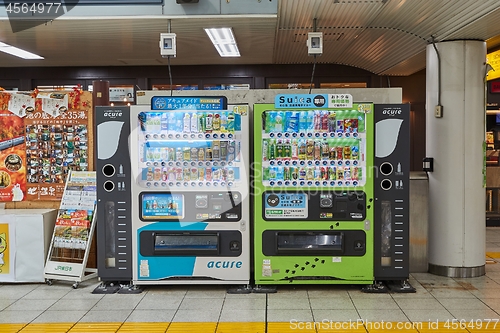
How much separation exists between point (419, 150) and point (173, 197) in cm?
577

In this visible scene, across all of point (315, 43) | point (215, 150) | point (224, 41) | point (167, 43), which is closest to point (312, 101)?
point (315, 43)

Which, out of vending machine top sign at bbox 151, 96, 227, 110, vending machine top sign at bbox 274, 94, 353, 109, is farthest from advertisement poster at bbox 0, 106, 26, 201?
vending machine top sign at bbox 274, 94, 353, 109

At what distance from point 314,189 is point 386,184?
2.61 ft

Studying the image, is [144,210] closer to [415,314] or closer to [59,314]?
[59,314]

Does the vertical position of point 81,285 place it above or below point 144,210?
below

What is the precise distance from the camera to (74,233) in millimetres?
5727

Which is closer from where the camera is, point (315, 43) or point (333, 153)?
point (333, 153)

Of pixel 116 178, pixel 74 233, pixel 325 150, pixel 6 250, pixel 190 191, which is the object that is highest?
pixel 325 150

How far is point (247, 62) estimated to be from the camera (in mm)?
8852

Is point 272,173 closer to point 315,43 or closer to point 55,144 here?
point 315,43

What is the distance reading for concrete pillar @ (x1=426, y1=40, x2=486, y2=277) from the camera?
5.82m

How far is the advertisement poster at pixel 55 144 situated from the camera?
240 inches

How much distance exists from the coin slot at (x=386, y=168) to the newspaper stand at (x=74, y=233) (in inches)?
133

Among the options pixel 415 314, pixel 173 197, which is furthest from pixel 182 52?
pixel 415 314
